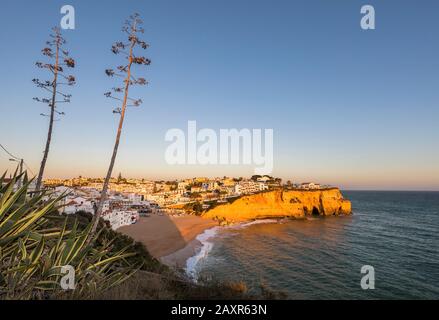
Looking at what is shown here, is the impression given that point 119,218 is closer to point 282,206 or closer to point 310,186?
point 282,206

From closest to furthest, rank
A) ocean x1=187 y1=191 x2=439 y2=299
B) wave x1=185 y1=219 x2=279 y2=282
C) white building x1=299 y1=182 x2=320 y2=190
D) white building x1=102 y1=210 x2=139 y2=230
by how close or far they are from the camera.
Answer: ocean x1=187 y1=191 x2=439 y2=299 → wave x1=185 y1=219 x2=279 y2=282 → white building x1=102 y1=210 x2=139 y2=230 → white building x1=299 y1=182 x2=320 y2=190

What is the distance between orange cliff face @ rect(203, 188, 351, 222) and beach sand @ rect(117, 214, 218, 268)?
9.50m

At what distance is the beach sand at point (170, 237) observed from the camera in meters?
30.7

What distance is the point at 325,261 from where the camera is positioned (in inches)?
1112

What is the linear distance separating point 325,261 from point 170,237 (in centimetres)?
2166

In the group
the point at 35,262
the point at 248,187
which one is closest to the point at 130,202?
the point at 248,187

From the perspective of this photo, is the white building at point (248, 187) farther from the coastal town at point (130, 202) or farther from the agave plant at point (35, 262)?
the agave plant at point (35, 262)

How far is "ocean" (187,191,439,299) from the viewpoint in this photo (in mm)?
20828

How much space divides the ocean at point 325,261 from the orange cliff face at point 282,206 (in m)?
18.7

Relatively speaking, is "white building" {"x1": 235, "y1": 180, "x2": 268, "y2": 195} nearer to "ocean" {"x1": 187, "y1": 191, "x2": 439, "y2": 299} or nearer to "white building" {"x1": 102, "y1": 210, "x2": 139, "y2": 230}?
"ocean" {"x1": 187, "y1": 191, "x2": 439, "y2": 299}

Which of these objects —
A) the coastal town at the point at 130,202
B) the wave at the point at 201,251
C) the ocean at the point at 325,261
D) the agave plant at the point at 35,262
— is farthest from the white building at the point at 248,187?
the agave plant at the point at 35,262

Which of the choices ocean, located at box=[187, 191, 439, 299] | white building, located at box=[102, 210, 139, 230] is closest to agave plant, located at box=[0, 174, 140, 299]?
ocean, located at box=[187, 191, 439, 299]

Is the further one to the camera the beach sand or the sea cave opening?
the sea cave opening
